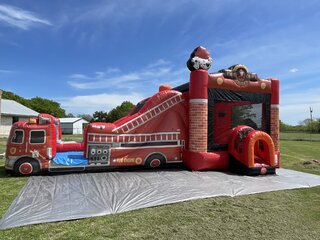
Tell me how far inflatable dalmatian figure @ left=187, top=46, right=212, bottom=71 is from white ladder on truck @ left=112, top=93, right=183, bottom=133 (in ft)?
3.38

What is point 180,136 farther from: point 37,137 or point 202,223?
point 202,223

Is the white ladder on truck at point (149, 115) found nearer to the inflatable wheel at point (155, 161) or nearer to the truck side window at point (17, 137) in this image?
the inflatable wheel at point (155, 161)

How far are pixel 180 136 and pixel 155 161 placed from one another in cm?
109

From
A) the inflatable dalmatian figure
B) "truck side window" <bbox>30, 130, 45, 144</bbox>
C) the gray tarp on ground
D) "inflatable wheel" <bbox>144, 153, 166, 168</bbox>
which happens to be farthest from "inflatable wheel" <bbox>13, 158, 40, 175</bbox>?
the inflatable dalmatian figure

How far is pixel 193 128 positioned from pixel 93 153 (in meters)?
2.91

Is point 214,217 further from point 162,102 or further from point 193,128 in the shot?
point 162,102

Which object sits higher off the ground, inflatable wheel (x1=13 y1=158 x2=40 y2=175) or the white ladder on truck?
the white ladder on truck

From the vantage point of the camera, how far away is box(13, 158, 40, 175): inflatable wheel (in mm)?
6422

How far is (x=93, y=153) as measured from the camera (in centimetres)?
703

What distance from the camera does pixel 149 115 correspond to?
7719 millimetres

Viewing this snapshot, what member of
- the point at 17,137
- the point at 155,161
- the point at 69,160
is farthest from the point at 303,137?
the point at 17,137

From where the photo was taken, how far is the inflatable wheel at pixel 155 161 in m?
7.57

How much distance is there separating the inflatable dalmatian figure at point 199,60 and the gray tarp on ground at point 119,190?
3.06m

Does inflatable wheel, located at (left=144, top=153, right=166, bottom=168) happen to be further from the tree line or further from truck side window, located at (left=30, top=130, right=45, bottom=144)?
the tree line
